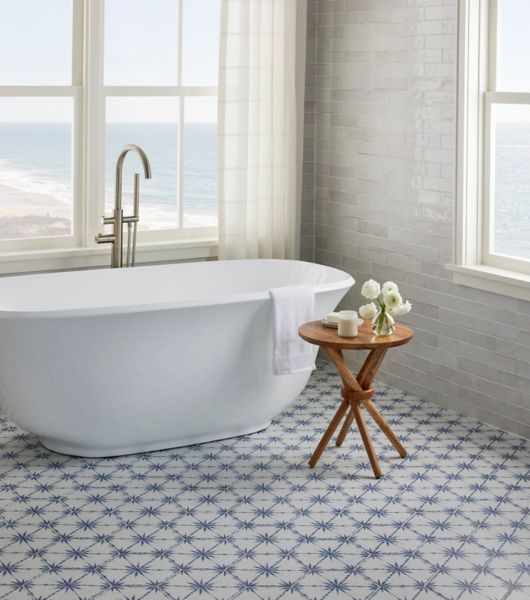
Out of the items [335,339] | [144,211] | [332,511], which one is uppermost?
[144,211]

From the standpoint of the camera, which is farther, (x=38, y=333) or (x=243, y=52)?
(x=243, y=52)

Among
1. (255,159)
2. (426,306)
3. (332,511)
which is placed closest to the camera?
(332,511)

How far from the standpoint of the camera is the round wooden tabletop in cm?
373

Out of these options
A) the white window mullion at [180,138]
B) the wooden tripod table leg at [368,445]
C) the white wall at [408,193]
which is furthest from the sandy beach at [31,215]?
the wooden tripod table leg at [368,445]

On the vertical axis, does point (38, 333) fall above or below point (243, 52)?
below

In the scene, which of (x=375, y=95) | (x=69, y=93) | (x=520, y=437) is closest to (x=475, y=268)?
(x=520, y=437)

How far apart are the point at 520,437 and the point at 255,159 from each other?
2.06m

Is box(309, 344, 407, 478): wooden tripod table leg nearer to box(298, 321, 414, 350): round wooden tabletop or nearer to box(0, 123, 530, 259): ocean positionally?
box(298, 321, 414, 350): round wooden tabletop

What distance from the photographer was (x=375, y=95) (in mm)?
5059

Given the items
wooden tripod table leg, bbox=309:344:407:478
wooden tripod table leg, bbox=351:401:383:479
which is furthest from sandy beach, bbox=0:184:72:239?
wooden tripod table leg, bbox=351:401:383:479

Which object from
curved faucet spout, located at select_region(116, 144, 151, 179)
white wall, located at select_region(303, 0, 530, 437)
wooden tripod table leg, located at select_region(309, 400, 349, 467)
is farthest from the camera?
curved faucet spout, located at select_region(116, 144, 151, 179)

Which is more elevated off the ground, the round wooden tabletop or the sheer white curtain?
the sheer white curtain

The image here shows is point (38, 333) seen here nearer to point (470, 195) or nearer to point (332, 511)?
point (332, 511)

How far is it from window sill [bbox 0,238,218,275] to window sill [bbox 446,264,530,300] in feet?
4.68
